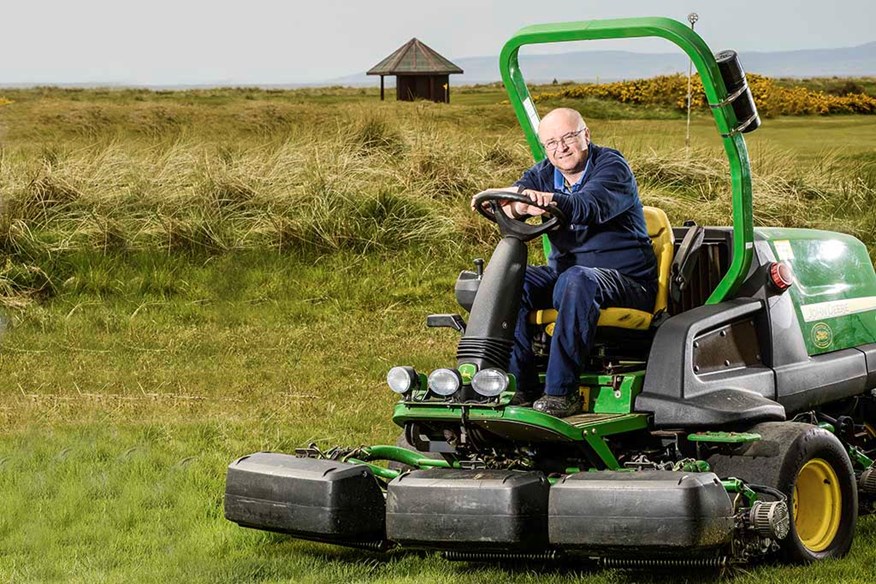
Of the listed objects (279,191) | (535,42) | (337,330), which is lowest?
(337,330)

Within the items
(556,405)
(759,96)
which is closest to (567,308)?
(556,405)

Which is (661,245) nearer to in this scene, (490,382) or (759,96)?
(490,382)

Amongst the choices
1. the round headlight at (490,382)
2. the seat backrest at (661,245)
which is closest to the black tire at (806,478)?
the seat backrest at (661,245)

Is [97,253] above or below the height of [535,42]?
below

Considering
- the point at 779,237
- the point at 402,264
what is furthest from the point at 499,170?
the point at 779,237

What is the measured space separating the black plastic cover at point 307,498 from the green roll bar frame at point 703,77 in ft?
5.22

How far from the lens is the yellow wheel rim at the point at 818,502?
5.60 metres

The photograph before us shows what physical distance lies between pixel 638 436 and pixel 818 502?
0.75 m

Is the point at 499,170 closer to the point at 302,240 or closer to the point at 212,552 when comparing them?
the point at 302,240

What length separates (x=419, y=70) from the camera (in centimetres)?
3634

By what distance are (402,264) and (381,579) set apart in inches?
350

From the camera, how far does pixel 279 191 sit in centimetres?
1487

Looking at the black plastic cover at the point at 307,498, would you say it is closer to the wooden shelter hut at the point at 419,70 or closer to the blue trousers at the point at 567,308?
the blue trousers at the point at 567,308

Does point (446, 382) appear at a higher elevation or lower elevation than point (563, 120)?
lower
